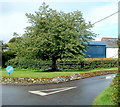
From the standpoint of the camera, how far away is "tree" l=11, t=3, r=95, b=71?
720 inches

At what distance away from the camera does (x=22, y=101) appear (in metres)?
8.65

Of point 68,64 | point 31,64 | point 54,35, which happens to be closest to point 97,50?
point 68,64

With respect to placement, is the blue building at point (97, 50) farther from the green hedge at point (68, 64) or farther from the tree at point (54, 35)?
the tree at point (54, 35)

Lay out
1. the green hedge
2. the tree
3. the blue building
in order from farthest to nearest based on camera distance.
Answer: the blue building < the green hedge < the tree

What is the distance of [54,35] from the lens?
18406 mm

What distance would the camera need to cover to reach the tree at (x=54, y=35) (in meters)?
18.3

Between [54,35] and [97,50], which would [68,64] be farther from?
[97,50]

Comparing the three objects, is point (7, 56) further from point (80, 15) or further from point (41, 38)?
point (80, 15)

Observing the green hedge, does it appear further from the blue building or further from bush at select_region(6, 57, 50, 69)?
the blue building

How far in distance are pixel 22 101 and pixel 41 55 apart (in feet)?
38.4

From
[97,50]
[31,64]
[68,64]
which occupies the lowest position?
[31,64]

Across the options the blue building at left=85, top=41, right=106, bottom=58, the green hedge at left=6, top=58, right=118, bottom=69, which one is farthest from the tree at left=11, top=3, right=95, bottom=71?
the blue building at left=85, top=41, right=106, bottom=58

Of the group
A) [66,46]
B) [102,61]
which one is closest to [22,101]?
[66,46]

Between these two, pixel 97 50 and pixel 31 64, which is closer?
pixel 31 64
